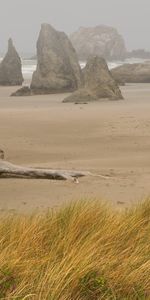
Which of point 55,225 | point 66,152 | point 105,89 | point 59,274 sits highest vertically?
point 59,274

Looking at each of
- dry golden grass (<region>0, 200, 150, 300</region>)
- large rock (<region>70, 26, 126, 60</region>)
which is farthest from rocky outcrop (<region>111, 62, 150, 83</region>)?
large rock (<region>70, 26, 126, 60</region>)

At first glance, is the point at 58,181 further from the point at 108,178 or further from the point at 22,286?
the point at 22,286

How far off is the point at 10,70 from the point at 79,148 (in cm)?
2344

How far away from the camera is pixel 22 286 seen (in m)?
3.32

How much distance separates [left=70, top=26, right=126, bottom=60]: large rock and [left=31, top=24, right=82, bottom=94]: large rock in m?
61.2

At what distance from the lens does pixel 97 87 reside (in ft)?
76.2

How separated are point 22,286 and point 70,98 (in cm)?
1862

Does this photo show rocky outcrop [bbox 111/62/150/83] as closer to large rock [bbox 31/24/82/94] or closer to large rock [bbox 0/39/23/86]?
large rock [bbox 0/39/23/86]

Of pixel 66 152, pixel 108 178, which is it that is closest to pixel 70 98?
pixel 66 152

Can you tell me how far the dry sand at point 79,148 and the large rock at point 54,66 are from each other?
7003 millimetres

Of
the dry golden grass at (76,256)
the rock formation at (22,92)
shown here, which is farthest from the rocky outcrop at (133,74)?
the dry golden grass at (76,256)

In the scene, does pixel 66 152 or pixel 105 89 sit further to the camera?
pixel 105 89

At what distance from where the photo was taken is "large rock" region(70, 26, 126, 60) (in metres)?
97.0

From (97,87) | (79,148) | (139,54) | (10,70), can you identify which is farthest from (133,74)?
(139,54)
